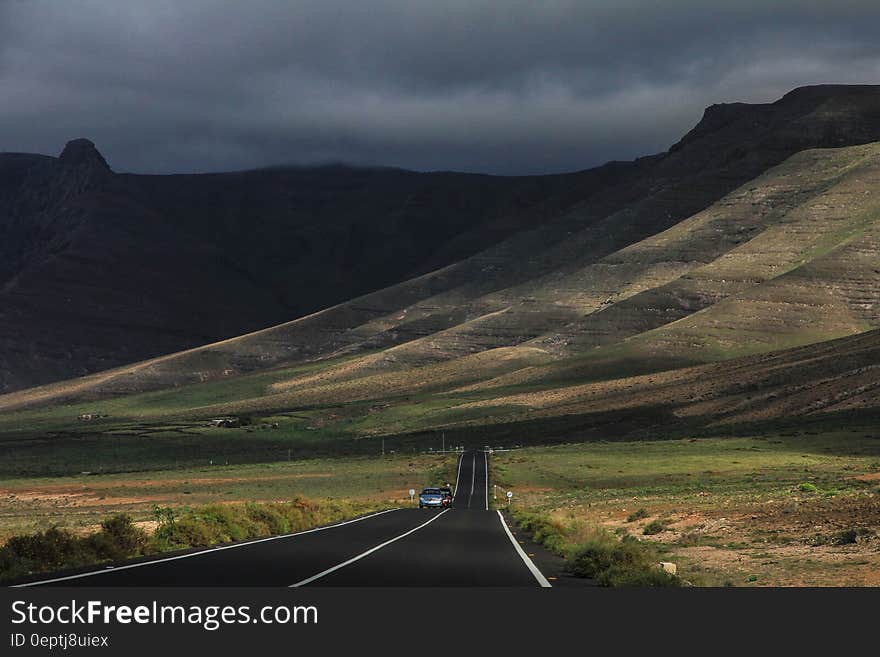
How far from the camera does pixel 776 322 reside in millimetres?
189125

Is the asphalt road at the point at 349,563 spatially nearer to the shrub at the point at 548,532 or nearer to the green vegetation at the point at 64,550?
the shrub at the point at 548,532

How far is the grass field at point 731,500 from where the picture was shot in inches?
959

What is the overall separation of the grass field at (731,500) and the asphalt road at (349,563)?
9.83 ft

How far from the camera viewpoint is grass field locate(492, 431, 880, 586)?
24.4 m

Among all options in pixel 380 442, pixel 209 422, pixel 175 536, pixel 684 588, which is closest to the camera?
pixel 684 588

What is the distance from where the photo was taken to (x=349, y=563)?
21.9 metres

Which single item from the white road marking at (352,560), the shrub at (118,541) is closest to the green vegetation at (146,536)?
the shrub at (118,541)

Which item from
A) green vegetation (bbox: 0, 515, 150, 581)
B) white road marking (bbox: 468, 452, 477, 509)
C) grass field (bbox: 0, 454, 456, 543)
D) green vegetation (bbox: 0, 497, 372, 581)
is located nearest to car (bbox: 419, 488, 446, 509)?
grass field (bbox: 0, 454, 456, 543)

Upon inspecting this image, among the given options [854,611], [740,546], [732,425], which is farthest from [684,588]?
[732,425]

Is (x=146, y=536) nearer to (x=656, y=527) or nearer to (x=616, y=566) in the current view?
(x=616, y=566)

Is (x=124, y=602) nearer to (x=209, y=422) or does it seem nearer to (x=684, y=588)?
(x=684, y=588)

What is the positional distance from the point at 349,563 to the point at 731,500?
28.3 meters

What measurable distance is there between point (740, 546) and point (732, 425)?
103 m

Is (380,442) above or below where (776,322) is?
below
